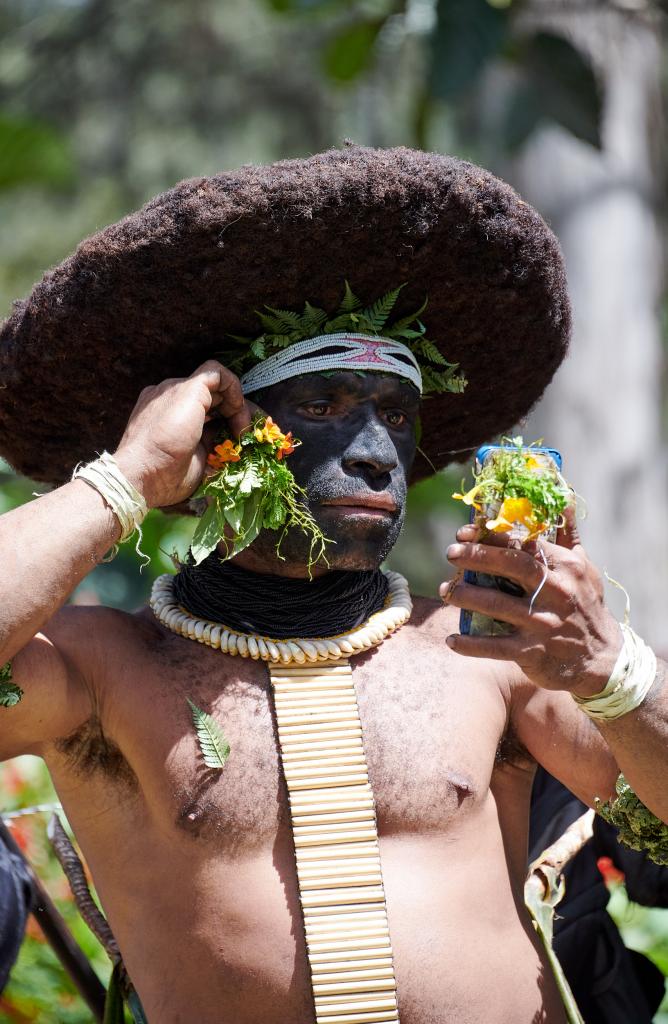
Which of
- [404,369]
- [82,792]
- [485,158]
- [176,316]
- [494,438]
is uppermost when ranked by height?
[176,316]

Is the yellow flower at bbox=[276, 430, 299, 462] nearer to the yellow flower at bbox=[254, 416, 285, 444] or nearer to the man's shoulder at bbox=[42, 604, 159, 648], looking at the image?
the yellow flower at bbox=[254, 416, 285, 444]

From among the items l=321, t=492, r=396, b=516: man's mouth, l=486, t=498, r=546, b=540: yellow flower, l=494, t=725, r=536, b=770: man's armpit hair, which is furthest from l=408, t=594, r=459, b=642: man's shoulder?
l=486, t=498, r=546, b=540: yellow flower

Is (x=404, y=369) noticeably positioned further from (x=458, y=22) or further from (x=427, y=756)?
(x=458, y=22)

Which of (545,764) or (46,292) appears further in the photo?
(545,764)

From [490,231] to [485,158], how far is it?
7140 mm

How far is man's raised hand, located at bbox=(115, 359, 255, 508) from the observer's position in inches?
110

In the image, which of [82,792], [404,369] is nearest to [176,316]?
[404,369]

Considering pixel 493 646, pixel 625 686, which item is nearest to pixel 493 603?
pixel 493 646

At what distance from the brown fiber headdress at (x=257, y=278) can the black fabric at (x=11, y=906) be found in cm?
113

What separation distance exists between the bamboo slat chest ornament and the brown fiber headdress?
0.62 meters

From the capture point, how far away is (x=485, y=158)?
9.82 meters

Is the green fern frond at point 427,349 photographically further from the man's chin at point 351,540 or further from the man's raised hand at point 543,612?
the man's raised hand at point 543,612

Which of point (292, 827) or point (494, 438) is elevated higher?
point (494, 438)

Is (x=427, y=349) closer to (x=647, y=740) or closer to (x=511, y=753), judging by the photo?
(x=511, y=753)
